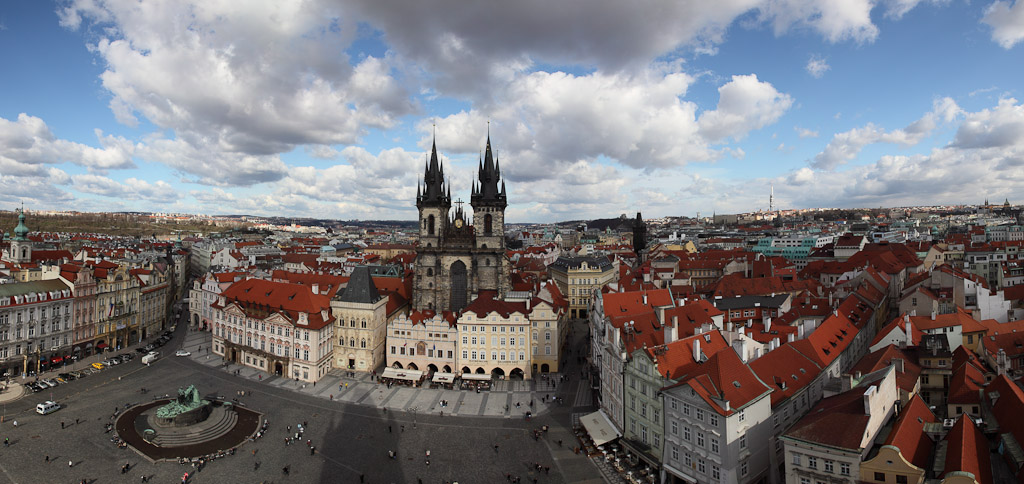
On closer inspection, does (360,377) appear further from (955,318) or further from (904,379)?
(955,318)

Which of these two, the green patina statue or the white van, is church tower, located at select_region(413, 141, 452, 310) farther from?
the white van

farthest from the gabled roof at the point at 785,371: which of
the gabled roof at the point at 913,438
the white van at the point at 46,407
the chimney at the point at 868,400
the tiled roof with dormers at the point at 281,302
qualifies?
the white van at the point at 46,407

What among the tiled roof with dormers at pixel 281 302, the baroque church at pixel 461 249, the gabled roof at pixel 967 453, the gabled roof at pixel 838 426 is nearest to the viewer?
Answer: the gabled roof at pixel 967 453

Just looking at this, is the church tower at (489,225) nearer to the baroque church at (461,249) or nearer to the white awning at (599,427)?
the baroque church at (461,249)

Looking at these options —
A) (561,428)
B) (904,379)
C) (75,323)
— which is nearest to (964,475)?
(904,379)

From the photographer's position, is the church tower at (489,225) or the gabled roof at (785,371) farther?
the church tower at (489,225)

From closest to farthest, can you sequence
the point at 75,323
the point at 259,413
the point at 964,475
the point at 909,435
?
the point at 964,475, the point at 909,435, the point at 259,413, the point at 75,323

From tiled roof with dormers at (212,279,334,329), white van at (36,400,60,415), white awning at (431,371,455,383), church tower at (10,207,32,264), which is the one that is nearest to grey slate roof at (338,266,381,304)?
tiled roof with dormers at (212,279,334,329)

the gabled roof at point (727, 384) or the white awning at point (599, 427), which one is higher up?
the gabled roof at point (727, 384)
